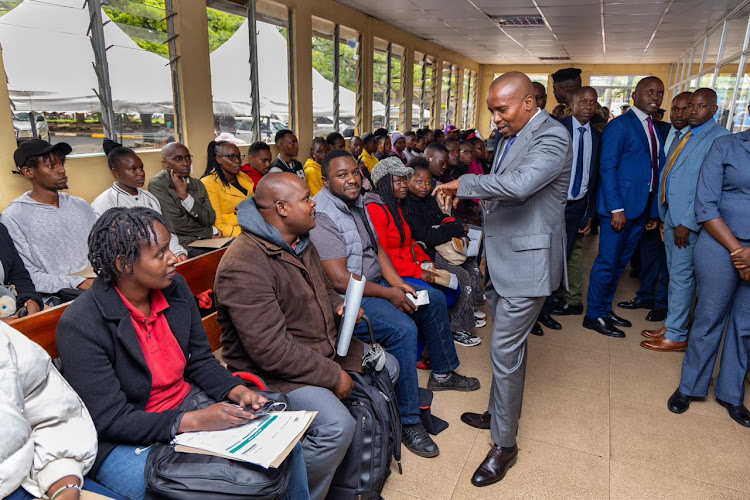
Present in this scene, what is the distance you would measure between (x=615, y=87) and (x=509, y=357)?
56.4 feet

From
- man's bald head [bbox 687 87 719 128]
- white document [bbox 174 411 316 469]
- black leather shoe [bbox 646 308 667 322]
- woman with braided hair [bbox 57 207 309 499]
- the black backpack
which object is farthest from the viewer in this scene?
black leather shoe [bbox 646 308 667 322]

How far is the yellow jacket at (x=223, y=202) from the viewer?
430 cm

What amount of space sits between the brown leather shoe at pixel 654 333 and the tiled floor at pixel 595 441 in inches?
9.5

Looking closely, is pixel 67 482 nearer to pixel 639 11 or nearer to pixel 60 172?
pixel 60 172

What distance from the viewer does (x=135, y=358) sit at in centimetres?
150

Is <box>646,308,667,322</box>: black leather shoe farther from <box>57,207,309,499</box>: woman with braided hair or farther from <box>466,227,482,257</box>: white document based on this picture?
<box>57,207,309,499</box>: woman with braided hair

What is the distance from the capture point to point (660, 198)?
11.6 ft

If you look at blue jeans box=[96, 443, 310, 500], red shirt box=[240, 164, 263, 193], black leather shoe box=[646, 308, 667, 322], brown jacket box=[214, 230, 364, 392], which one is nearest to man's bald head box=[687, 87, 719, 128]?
black leather shoe box=[646, 308, 667, 322]

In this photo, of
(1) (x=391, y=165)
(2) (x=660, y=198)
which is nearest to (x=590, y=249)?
(2) (x=660, y=198)

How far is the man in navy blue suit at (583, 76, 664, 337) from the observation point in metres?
3.60

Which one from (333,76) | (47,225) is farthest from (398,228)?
(333,76)

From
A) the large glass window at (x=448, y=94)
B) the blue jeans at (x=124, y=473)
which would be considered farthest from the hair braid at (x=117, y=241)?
the large glass window at (x=448, y=94)

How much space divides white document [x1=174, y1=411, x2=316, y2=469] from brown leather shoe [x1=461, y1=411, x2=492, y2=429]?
4.45 ft

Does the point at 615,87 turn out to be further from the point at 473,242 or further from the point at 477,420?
the point at 477,420
